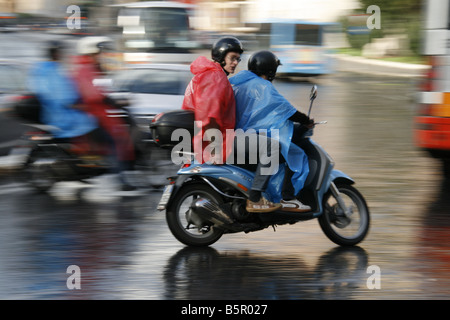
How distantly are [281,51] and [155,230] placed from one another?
69.4ft

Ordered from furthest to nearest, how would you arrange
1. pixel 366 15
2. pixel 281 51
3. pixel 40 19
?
pixel 40 19 < pixel 366 15 < pixel 281 51

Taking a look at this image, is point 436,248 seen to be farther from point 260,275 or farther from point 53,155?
point 53,155

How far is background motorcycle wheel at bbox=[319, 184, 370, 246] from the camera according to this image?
7137 millimetres

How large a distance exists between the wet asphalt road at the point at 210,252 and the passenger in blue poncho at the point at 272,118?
1.76 feet

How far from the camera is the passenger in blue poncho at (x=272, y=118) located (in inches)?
270

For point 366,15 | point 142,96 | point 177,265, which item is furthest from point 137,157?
point 366,15

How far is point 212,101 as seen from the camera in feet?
22.0

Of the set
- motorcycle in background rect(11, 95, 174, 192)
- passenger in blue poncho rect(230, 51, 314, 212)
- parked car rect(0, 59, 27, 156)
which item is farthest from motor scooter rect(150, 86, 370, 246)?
parked car rect(0, 59, 27, 156)

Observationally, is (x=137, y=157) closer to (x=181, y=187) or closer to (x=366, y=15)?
(x=181, y=187)

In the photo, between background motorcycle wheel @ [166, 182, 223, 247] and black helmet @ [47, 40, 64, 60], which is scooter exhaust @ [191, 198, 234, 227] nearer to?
background motorcycle wheel @ [166, 182, 223, 247]

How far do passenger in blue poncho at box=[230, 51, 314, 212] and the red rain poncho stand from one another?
14 cm

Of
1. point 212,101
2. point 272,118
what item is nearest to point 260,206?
point 272,118

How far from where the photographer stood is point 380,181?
10445mm

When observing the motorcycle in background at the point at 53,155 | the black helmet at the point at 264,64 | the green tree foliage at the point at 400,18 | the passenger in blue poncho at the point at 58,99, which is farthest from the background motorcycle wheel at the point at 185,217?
the green tree foliage at the point at 400,18
